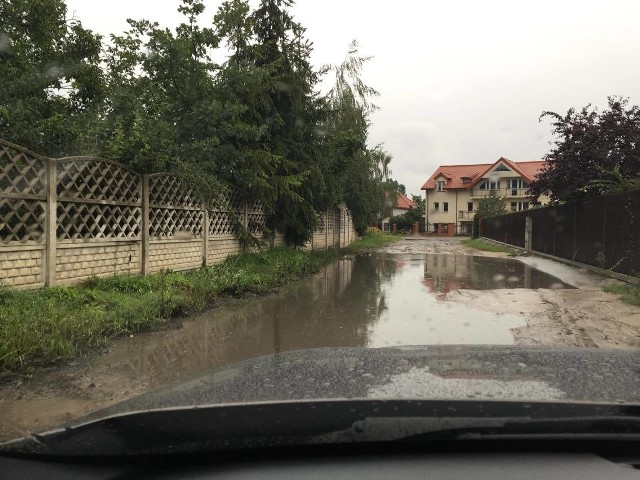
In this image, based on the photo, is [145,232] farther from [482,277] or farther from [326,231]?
[326,231]

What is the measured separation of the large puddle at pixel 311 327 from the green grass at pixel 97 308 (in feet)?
0.96

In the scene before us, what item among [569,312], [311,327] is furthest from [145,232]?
[569,312]

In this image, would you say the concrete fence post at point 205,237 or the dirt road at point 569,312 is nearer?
the dirt road at point 569,312

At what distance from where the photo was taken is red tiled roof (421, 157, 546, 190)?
202 feet

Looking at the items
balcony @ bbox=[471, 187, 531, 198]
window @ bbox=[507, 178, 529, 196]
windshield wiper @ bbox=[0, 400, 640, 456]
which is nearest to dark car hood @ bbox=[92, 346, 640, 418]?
Result: windshield wiper @ bbox=[0, 400, 640, 456]

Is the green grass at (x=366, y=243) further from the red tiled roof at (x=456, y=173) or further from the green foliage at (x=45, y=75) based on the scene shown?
the red tiled roof at (x=456, y=173)

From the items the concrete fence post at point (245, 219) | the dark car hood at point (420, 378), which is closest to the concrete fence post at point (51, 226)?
the dark car hood at point (420, 378)

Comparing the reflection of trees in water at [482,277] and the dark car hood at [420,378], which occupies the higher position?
the dark car hood at [420,378]

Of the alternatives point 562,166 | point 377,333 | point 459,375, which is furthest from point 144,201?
point 562,166

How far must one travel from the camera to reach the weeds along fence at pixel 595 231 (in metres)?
11.9

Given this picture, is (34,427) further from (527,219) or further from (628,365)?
(527,219)

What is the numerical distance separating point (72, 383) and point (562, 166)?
50.5 feet

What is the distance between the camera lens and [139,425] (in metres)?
1.82

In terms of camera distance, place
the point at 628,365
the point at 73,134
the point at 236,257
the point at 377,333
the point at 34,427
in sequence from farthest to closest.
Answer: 1. the point at 236,257
2. the point at 73,134
3. the point at 377,333
4. the point at 34,427
5. the point at 628,365
